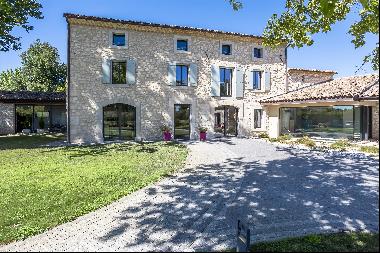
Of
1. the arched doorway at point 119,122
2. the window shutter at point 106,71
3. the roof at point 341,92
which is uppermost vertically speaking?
the window shutter at point 106,71

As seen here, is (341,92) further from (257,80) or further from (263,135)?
(257,80)

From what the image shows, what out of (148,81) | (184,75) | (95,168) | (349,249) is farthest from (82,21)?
(349,249)

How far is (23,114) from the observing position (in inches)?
981

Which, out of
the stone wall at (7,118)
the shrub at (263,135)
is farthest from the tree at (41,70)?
the shrub at (263,135)

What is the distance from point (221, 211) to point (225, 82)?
14945 millimetres

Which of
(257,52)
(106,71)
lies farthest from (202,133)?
(257,52)

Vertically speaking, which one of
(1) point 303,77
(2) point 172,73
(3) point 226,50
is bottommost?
(2) point 172,73

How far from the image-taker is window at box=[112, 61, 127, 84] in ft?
56.4

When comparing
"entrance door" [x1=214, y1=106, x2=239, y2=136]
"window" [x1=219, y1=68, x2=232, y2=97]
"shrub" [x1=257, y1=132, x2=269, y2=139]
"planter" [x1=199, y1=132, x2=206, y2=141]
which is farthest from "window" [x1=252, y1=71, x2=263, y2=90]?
"planter" [x1=199, y1=132, x2=206, y2=141]

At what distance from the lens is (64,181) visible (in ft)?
25.8

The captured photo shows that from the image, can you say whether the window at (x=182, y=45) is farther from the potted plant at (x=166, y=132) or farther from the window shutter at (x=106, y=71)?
the potted plant at (x=166, y=132)

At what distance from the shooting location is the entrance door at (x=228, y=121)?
792 inches

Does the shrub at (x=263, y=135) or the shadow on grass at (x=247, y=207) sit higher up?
the shrub at (x=263, y=135)

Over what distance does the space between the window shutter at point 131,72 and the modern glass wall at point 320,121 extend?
11.0 m
